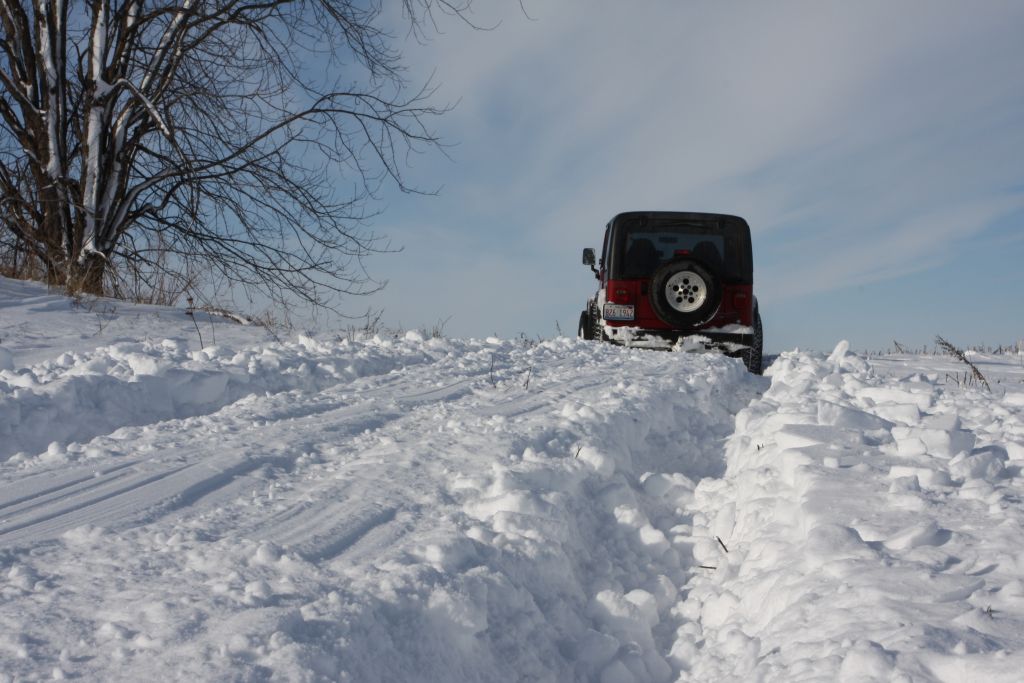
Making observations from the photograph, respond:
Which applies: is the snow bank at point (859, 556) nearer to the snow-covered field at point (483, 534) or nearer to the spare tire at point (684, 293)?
the snow-covered field at point (483, 534)

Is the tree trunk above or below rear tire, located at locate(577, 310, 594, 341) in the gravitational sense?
above

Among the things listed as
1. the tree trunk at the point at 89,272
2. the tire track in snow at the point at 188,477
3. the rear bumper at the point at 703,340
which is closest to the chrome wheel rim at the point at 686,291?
the rear bumper at the point at 703,340

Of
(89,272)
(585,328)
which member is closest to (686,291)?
(585,328)

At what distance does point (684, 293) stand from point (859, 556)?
19.2ft

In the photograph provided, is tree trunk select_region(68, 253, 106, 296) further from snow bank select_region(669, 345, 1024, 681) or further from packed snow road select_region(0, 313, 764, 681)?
snow bank select_region(669, 345, 1024, 681)

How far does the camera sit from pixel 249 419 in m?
4.15

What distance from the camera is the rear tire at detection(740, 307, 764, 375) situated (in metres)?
8.61

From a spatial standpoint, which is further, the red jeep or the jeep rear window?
the jeep rear window

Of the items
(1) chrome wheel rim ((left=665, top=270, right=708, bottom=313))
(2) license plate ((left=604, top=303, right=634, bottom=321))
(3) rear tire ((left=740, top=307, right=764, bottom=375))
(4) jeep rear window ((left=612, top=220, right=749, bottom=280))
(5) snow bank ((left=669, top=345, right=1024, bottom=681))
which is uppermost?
(4) jeep rear window ((left=612, top=220, right=749, bottom=280))

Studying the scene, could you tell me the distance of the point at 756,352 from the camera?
8867 mm

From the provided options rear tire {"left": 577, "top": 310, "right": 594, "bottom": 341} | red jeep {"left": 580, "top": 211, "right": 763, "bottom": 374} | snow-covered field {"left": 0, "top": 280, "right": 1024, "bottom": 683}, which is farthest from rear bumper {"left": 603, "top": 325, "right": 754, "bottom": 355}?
snow-covered field {"left": 0, "top": 280, "right": 1024, "bottom": 683}

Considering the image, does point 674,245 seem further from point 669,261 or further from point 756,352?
point 756,352

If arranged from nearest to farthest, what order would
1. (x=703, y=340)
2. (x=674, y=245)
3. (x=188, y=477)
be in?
(x=188, y=477) → (x=703, y=340) → (x=674, y=245)

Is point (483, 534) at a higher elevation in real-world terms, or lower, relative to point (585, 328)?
lower
